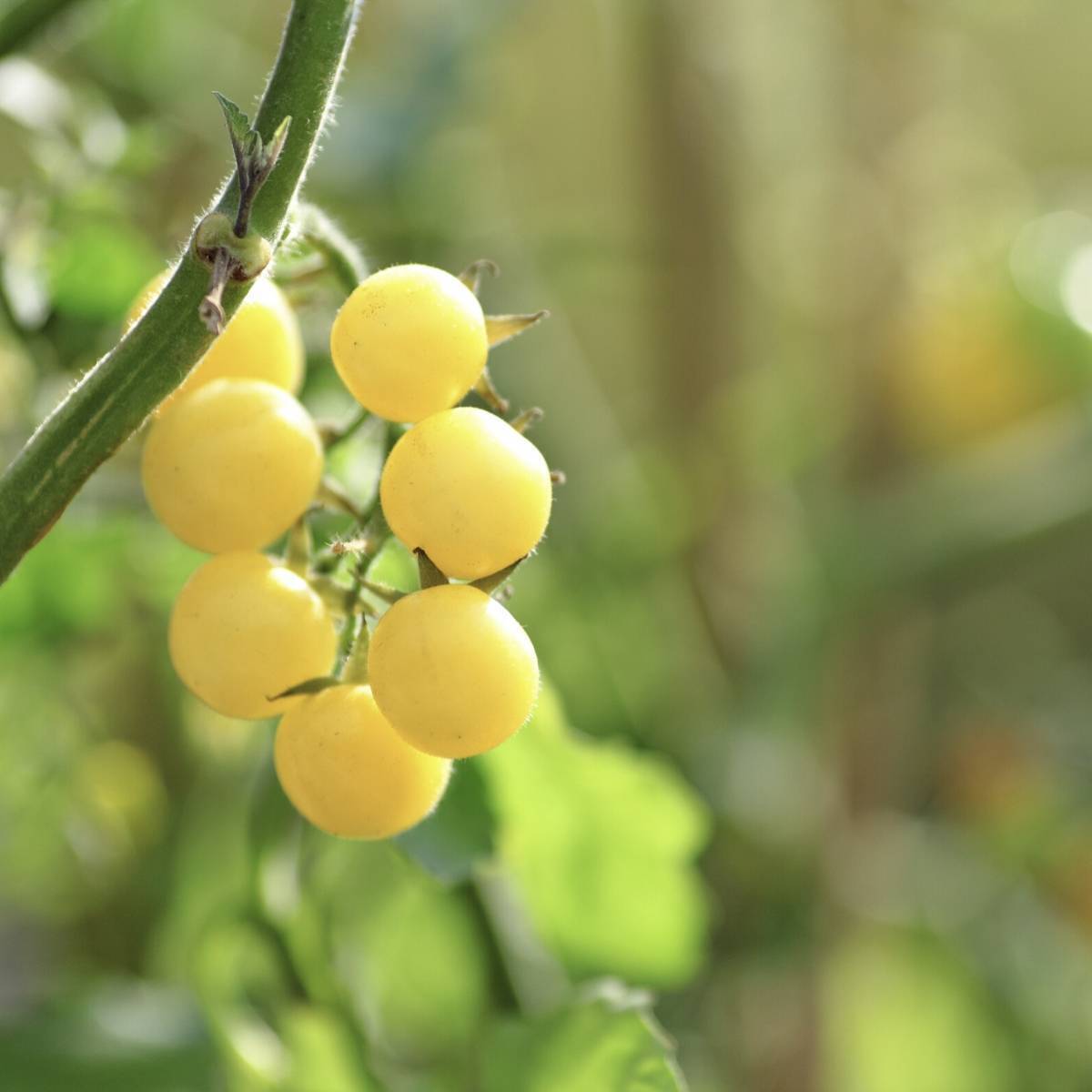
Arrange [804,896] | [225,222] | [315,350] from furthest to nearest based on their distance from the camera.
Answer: [804,896] < [315,350] < [225,222]

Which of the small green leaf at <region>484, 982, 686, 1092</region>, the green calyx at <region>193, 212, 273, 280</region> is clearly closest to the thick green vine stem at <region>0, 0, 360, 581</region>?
the green calyx at <region>193, 212, 273, 280</region>

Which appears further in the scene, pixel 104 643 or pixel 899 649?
pixel 899 649

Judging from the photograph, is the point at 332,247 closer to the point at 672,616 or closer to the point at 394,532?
the point at 394,532

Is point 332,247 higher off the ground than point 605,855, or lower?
higher

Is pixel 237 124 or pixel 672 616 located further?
pixel 672 616

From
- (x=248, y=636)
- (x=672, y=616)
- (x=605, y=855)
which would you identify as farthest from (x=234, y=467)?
(x=672, y=616)

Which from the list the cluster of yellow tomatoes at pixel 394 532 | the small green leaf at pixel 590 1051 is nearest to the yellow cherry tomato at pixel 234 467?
the cluster of yellow tomatoes at pixel 394 532

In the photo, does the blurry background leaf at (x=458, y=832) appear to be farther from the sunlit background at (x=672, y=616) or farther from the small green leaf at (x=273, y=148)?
the small green leaf at (x=273, y=148)

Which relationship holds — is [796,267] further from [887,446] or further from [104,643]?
[104,643]

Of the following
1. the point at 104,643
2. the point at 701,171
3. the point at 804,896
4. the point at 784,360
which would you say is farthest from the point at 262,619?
the point at 784,360
